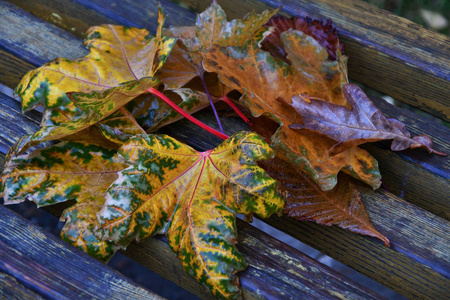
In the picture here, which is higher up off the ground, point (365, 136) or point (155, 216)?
point (365, 136)

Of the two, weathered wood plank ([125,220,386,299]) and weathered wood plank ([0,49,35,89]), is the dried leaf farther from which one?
weathered wood plank ([0,49,35,89])

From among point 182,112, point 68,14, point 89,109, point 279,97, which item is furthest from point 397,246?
point 68,14

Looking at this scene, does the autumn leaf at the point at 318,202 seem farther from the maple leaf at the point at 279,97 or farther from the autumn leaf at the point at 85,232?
the autumn leaf at the point at 85,232

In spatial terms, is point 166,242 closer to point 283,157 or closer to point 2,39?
point 283,157

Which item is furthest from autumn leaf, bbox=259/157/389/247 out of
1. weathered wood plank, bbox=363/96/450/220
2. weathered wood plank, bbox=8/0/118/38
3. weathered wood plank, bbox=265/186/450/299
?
weathered wood plank, bbox=8/0/118/38

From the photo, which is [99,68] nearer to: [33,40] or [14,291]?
[33,40]

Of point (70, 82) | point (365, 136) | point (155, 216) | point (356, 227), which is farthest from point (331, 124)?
point (70, 82)
